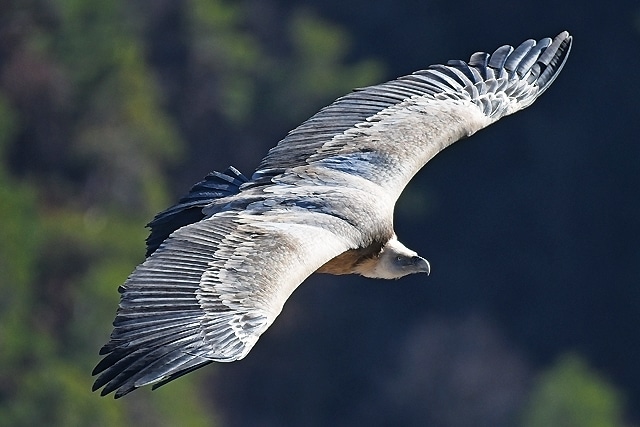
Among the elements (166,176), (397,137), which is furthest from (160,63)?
(397,137)

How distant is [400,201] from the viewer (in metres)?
34.7

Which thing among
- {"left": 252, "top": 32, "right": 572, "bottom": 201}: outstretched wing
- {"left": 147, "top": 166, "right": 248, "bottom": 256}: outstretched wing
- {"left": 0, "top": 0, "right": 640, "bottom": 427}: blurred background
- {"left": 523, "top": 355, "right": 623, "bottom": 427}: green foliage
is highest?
{"left": 0, "top": 0, "right": 640, "bottom": 427}: blurred background

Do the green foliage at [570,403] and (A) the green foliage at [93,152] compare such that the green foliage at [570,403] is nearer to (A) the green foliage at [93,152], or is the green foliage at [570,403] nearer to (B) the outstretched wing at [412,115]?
(A) the green foliage at [93,152]

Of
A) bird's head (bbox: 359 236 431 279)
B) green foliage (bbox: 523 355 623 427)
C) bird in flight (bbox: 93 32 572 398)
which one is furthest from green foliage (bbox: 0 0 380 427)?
bird's head (bbox: 359 236 431 279)

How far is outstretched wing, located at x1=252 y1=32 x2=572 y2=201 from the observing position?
11.1 m

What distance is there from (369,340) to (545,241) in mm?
3651

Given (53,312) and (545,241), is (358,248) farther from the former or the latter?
(545,241)

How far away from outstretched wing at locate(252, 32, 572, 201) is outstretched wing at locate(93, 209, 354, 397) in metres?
0.96

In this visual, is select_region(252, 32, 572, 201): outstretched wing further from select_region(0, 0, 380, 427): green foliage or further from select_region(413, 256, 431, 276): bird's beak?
select_region(0, 0, 380, 427): green foliage

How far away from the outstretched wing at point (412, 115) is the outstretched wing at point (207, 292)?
961 millimetres

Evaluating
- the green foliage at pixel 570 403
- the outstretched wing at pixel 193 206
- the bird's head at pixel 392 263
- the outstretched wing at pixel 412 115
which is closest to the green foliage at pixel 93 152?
the green foliage at pixel 570 403

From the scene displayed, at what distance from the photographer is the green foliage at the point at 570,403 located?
32.6 meters

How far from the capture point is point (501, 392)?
34562mm

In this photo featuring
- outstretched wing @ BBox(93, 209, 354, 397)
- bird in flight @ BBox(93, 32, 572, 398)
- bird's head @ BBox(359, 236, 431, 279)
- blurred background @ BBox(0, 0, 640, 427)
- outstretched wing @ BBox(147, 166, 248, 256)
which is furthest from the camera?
blurred background @ BBox(0, 0, 640, 427)
